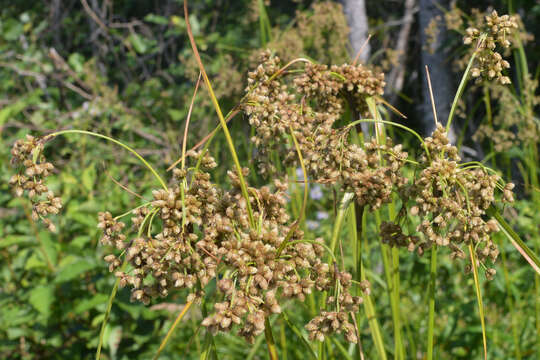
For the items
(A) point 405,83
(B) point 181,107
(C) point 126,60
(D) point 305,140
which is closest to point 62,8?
(C) point 126,60

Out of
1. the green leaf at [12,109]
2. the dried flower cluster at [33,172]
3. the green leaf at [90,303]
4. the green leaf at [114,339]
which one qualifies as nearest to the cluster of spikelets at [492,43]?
the dried flower cluster at [33,172]

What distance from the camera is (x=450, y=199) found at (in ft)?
2.49

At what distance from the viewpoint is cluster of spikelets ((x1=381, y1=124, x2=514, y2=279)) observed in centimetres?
74

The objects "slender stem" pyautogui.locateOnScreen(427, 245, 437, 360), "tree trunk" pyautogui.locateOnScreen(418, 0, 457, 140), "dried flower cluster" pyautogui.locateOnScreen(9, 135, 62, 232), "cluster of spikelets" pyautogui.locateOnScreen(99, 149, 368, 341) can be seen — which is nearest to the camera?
"cluster of spikelets" pyautogui.locateOnScreen(99, 149, 368, 341)

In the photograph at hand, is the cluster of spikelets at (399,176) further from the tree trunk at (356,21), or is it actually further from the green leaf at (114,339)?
the tree trunk at (356,21)

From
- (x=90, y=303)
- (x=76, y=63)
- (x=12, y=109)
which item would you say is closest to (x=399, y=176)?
(x=90, y=303)

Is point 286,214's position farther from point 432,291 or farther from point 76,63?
point 76,63

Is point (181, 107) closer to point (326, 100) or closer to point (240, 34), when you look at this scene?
point (240, 34)

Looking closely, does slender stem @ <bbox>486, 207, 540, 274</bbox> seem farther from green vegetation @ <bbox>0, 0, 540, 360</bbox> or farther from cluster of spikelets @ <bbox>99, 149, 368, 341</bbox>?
cluster of spikelets @ <bbox>99, 149, 368, 341</bbox>

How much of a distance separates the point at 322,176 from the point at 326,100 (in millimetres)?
220

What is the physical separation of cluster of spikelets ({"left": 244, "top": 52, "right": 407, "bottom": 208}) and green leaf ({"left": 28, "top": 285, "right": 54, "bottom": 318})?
1.49m

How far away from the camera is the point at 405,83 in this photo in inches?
183

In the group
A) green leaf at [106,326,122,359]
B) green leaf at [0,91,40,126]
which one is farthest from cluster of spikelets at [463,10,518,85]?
green leaf at [0,91,40,126]

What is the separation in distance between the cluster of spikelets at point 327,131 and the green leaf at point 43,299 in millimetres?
1486
